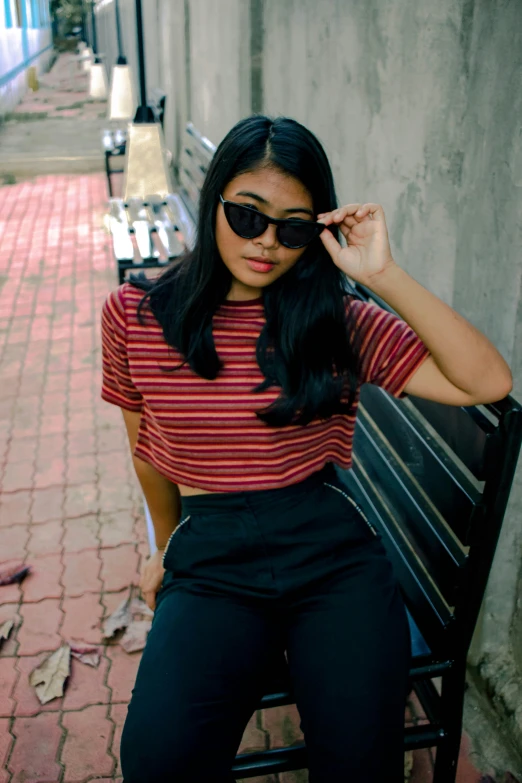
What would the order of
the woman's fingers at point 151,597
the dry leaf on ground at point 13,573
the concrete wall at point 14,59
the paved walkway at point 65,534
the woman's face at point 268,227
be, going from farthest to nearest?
the concrete wall at point 14,59 < the dry leaf on ground at point 13,573 < the paved walkway at point 65,534 < the woman's fingers at point 151,597 < the woman's face at point 268,227

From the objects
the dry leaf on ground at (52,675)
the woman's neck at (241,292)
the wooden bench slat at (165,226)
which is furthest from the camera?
the wooden bench slat at (165,226)

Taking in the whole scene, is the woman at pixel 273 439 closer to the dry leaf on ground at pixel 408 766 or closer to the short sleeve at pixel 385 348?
the short sleeve at pixel 385 348

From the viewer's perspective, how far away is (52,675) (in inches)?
111

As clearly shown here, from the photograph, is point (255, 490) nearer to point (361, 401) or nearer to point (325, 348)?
point (325, 348)

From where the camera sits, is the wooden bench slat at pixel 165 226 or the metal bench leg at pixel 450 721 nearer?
the metal bench leg at pixel 450 721

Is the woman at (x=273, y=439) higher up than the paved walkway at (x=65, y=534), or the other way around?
the woman at (x=273, y=439)

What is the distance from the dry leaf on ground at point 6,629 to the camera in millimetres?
3019

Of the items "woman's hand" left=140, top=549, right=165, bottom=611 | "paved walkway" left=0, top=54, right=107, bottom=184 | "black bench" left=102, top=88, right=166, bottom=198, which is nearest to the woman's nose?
"woman's hand" left=140, top=549, right=165, bottom=611

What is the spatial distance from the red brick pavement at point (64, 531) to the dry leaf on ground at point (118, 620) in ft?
0.13

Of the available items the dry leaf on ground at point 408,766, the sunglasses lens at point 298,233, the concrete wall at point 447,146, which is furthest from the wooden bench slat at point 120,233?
the dry leaf on ground at point 408,766

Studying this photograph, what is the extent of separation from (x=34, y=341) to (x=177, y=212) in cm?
163

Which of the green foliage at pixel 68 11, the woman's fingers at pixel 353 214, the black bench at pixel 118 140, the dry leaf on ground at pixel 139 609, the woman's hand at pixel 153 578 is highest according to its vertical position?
the green foliage at pixel 68 11

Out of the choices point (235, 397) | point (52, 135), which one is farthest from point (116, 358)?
point (52, 135)

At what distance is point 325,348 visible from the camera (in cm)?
197
